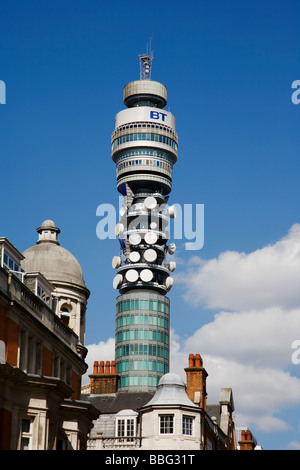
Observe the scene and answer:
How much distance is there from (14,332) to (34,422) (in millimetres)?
4665

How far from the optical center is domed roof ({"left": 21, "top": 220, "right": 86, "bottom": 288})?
59.3 metres

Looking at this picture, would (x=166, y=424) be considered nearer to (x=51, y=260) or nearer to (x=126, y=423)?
(x=126, y=423)

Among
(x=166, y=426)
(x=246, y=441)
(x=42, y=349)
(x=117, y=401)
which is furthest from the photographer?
(x=246, y=441)

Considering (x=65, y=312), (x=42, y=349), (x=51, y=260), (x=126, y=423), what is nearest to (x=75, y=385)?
(x=65, y=312)

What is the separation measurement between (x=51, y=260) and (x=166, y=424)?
69.3 feet

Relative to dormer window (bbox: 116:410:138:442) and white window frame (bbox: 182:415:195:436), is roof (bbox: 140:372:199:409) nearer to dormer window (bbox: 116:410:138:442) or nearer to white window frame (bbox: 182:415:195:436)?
white window frame (bbox: 182:415:195:436)

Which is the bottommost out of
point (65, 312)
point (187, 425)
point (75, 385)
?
point (75, 385)

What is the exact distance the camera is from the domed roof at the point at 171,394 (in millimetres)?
73250

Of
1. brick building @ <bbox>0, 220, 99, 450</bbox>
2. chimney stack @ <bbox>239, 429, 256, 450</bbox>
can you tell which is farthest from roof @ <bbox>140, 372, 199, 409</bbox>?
chimney stack @ <bbox>239, 429, 256, 450</bbox>

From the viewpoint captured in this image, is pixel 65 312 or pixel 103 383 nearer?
pixel 65 312

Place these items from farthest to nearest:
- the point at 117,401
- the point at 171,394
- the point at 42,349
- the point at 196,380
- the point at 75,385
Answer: the point at 196,380
the point at 117,401
the point at 171,394
the point at 75,385
the point at 42,349

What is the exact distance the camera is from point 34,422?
1741 inches

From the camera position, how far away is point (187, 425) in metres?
73.2

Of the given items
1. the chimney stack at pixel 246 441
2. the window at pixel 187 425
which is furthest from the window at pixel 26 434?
the chimney stack at pixel 246 441
